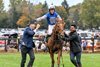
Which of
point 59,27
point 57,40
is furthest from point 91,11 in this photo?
point 59,27

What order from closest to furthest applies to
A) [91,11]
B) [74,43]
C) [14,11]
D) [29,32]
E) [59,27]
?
[29,32], [74,43], [59,27], [91,11], [14,11]

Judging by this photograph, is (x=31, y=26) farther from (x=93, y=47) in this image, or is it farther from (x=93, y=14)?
(x=93, y=14)

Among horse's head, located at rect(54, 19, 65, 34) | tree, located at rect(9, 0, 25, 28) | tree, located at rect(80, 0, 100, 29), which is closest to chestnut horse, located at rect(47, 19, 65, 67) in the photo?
horse's head, located at rect(54, 19, 65, 34)

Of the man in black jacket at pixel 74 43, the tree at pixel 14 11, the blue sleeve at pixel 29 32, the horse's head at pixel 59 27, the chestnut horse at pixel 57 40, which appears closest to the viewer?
the blue sleeve at pixel 29 32

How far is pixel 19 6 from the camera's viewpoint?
9438 cm

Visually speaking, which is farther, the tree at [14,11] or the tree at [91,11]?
the tree at [14,11]

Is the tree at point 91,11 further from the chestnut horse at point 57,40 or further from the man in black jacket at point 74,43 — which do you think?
the man in black jacket at point 74,43

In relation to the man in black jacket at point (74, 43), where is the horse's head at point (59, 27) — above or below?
above

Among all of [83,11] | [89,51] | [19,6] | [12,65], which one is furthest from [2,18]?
[12,65]

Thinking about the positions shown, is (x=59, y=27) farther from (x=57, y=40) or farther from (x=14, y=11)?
(x=14, y=11)

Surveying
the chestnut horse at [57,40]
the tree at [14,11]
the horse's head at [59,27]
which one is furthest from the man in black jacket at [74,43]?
the tree at [14,11]

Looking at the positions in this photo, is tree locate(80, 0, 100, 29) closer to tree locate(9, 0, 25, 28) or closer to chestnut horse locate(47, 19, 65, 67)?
tree locate(9, 0, 25, 28)

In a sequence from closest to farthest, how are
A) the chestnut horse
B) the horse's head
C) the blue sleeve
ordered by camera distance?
the blue sleeve
the horse's head
the chestnut horse

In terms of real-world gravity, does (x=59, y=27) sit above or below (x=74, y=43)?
above
